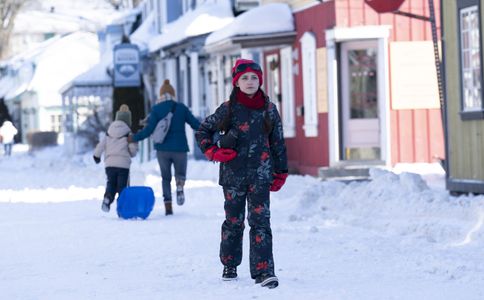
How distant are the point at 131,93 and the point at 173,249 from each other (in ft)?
104

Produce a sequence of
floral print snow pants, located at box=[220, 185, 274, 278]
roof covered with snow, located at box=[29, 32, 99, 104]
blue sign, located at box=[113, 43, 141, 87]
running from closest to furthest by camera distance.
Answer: floral print snow pants, located at box=[220, 185, 274, 278] < blue sign, located at box=[113, 43, 141, 87] < roof covered with snow, located at box=[29, 32, 99, 104]

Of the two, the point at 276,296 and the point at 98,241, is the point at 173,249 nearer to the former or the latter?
the point at 98,241

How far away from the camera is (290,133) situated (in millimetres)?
26672

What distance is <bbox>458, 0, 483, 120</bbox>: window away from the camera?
16.5 m

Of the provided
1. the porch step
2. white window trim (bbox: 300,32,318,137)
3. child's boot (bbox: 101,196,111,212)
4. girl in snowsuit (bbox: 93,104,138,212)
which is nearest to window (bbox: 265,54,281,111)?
white window trim (bbox: 300,32,318,137)

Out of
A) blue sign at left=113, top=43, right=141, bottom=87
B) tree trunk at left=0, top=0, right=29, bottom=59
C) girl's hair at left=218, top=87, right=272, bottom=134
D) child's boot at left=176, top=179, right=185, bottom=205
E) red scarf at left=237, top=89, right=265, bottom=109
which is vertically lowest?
child's boot at left=176, top=179, right=185, bottom=205

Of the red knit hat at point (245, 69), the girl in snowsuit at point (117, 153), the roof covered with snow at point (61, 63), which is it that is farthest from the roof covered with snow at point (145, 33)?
the roof covered with snow at point (61, 63)

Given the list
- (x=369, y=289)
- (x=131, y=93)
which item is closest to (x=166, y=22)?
(x=131, y=93)

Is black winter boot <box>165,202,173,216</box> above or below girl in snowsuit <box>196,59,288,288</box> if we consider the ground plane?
below

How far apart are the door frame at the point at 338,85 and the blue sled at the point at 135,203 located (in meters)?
8.34

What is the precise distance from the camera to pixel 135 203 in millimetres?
15867

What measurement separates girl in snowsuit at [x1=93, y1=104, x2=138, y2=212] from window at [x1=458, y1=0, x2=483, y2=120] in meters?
4.27

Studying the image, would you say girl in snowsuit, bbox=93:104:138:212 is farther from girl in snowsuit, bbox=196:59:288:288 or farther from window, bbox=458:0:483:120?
girl in snowsuit, bbox=196:59:288:288

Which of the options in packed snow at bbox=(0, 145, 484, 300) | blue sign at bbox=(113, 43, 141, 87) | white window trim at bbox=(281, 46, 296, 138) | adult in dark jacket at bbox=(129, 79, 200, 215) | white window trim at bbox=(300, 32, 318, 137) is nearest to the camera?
packed snow at bbox=(0, 145, 484, 300)
